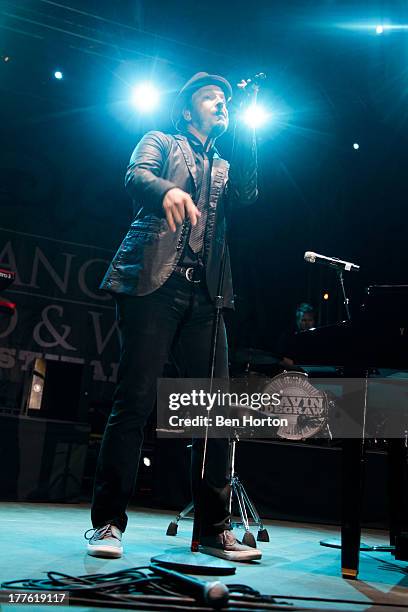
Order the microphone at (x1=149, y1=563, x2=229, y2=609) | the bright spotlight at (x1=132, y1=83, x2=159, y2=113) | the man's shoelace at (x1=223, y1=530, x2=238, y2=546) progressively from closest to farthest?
the microphone at (x1=149, y1=563, x2=229, y2=609), the man's shoelace at (x1=223, y1=530, x2=238, y2=546), the bright spotlight at (x1=132, y1=83, x2=159, y2=113)

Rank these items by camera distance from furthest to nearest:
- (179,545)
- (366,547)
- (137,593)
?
1. (366,547)
2. (179,545)
3. (137,593)

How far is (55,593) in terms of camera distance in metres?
1.34

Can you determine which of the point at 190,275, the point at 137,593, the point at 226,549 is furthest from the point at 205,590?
the point at 190,275

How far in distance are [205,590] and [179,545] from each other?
60.3 inches

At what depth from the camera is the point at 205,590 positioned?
1.29m

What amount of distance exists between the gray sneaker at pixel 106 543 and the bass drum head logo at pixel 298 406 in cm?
327

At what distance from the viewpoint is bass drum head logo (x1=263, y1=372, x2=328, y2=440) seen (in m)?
5.30

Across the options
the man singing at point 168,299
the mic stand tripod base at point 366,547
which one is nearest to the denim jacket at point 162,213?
the man singing at point 168,299

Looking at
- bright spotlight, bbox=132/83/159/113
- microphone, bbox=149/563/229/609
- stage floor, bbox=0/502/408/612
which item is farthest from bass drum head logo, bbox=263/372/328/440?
microphone, bbox=149/563/229/609

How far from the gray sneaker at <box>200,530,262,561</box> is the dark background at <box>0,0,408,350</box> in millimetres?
4882

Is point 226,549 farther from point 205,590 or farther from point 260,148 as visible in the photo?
point 260,148

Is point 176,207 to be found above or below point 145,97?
below

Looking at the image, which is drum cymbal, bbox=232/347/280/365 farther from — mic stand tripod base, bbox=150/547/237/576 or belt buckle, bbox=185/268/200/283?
mic stand tripod base, bbox=150/547/237/576

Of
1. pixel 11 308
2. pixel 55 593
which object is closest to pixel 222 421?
pixel 55 593
